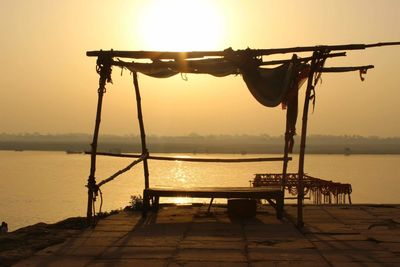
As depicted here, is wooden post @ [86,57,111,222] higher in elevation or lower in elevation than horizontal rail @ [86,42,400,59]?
lower

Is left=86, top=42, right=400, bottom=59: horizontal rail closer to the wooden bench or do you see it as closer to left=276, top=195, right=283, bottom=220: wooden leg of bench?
the wooden bench

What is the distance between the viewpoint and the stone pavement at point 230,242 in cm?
670

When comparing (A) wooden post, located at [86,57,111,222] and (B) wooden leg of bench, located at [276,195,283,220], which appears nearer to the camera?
(A) wooden post, located at [86,57,111,222]

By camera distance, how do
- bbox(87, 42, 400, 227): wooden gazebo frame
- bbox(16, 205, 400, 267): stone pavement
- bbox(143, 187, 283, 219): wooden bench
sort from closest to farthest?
bbox(16, 205, 400, 267): stone pavement, bbox(87, 42, 400, 227): wooden gazebo frame, bbox(143, 187, 283, 219): wooden bench

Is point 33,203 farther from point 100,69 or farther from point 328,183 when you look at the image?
point 100,69

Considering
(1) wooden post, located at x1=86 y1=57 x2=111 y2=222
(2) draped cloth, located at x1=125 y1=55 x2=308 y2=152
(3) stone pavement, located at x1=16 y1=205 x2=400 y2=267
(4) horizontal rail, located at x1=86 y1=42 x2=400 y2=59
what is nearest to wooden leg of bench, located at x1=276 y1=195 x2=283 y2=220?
(3) stone pavement, located at x1=16 y1=205 x2=400 y2=267

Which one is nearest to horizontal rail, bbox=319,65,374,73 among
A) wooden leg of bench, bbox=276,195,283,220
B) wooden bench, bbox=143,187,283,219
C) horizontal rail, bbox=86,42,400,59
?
horizontal rail, bbox=86,42,400,59

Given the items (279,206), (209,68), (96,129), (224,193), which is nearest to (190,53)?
(209,68)

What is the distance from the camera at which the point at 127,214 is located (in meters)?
11.1

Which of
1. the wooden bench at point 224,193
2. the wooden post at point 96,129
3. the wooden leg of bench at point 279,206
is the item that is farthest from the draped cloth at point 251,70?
the wooden leg of bench at point 279,206

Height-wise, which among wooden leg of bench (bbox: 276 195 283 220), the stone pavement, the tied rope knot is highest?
the tied rope knot

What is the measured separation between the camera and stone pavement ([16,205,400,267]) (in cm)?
670

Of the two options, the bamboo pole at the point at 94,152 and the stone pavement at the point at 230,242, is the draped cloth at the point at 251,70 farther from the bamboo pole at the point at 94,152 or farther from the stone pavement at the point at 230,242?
the stone pavement at the point at 230,242

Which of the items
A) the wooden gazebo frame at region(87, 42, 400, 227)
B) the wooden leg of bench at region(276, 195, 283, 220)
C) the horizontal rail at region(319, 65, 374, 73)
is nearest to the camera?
the wooden gazebo frame at region(87, 42, 400, 227)
